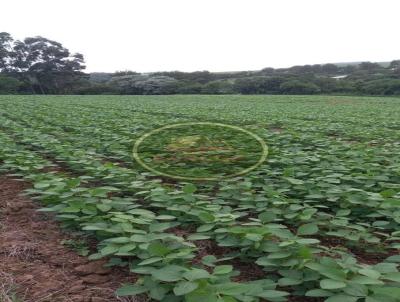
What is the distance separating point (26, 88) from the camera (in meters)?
49.9

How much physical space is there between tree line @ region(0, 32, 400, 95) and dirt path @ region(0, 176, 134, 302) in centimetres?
4186

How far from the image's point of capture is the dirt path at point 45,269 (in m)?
2.01

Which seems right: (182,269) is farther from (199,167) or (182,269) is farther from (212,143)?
(212,143)

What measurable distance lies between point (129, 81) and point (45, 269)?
48570mm

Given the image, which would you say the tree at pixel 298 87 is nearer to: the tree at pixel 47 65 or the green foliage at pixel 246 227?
the tree at pixel 47 65

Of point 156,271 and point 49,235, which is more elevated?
point 156,271

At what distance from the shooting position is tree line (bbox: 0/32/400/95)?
44.1 metres

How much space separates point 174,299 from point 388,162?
160 inches

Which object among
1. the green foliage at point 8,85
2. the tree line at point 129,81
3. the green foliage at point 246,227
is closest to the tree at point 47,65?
the tree line at point 129,81

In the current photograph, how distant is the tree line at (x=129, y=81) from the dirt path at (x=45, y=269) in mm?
41861

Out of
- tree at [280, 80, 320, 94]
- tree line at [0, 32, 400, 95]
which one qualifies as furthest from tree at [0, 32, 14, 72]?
tree at [280, 80, 320, 94]

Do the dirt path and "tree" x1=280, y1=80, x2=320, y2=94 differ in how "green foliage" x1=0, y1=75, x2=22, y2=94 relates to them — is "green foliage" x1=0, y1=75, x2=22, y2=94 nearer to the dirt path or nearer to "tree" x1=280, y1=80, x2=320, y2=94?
"tree" x1=280, y1=80, x2=320, y2=94

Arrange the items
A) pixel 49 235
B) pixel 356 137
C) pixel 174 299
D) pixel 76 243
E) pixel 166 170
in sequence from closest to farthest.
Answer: pixel 174 299
pixel 76 243
pixel 49 235
pixel 166 170
pixel 356 137

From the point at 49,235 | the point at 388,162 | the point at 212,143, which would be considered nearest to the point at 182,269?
the point at 49,235
